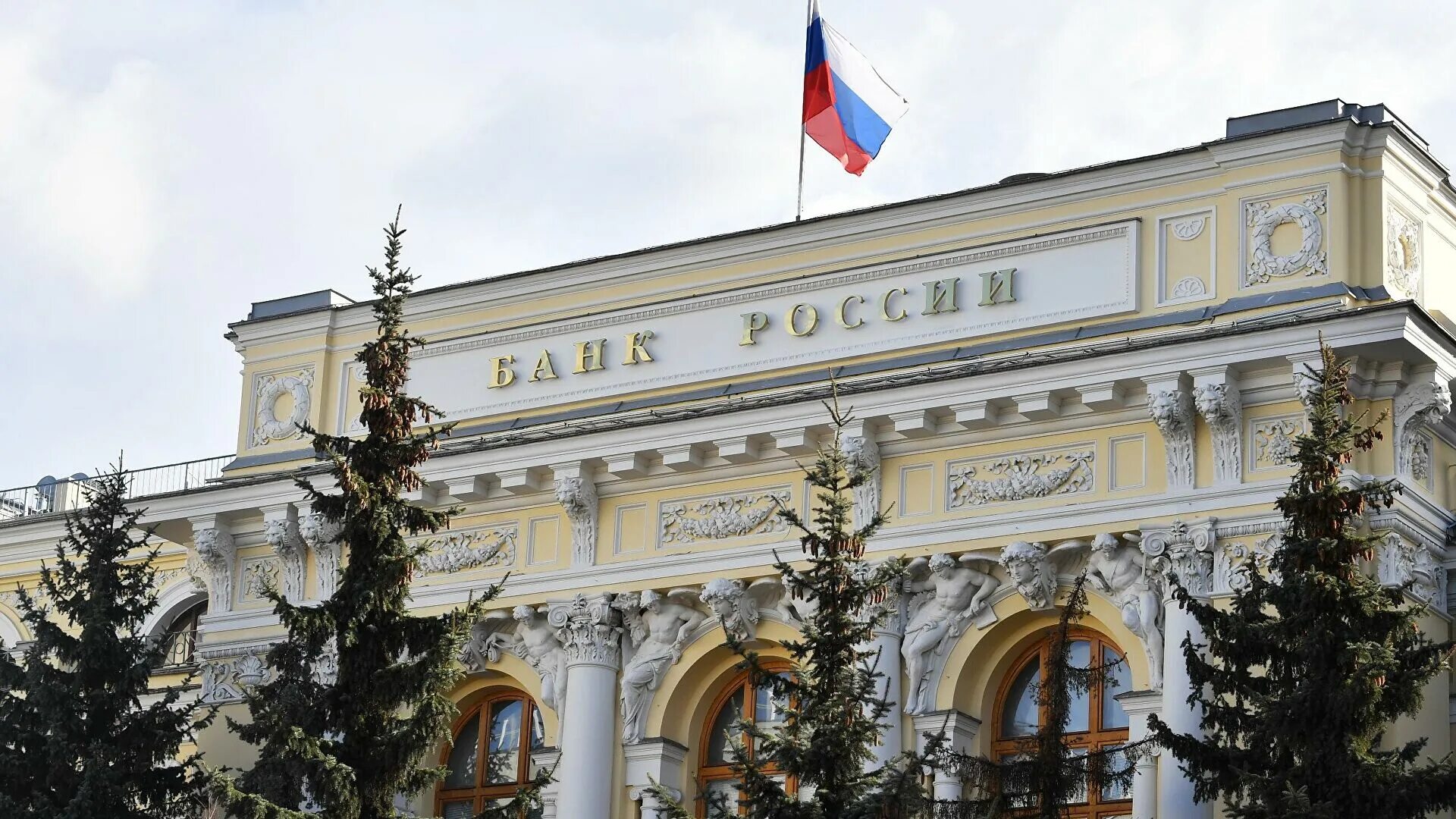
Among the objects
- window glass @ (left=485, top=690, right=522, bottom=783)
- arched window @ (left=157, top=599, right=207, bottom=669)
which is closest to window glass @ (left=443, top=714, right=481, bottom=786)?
window glass @ (left=485, top=690, right=522, bottom=783)

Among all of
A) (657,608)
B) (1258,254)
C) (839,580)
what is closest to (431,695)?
(839,580)

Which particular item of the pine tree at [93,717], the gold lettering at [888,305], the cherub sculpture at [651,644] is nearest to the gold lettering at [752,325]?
the gold lettering at [888,305]

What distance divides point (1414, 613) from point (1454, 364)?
182 inches

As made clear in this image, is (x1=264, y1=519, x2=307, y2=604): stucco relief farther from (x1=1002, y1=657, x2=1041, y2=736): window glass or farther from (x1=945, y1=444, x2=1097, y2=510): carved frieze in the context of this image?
(x1=1002, y1=657, x2=1041, y2=736): window glass

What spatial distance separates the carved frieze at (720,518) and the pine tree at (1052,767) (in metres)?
3.96

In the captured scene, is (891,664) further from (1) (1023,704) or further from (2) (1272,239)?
(2) (1272,239)

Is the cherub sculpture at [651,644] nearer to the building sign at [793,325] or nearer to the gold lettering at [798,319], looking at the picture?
the building sign at [793,325]

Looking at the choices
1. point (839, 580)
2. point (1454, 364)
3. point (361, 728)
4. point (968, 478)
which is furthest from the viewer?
point (968, 478)

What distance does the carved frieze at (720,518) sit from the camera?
25359mm

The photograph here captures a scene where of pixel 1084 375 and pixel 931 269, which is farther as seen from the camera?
pixel 931 269

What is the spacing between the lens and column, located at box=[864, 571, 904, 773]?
24.0 metres

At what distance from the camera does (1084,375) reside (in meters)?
23.4

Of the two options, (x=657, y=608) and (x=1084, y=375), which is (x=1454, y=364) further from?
(x=657, y=608)

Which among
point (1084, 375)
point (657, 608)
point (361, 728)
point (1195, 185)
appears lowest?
point (361, 728)
